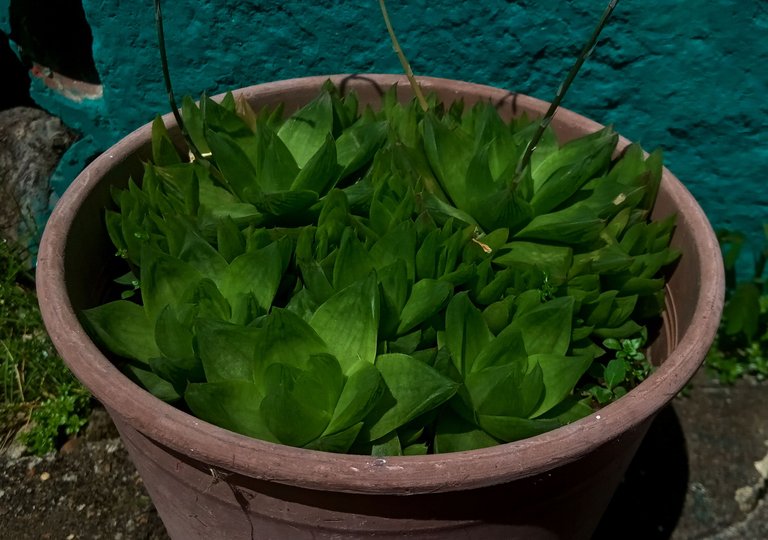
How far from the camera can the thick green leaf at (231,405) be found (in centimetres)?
81

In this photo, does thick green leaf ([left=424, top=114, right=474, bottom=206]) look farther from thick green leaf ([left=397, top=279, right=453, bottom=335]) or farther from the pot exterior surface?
the pot exterior surface

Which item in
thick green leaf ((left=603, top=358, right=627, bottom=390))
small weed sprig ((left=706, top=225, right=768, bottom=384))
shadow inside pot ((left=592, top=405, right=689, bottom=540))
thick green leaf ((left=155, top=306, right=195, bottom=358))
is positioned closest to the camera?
thick green leaf ((left=155, top=306, right=195, bottom=358))

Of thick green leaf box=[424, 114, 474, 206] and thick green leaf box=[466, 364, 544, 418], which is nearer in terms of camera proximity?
thick green leaf box=[466, 364, 544, 418]

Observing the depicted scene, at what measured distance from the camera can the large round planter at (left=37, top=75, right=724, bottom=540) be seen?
0.76 meters

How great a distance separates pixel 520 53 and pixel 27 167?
104 cm

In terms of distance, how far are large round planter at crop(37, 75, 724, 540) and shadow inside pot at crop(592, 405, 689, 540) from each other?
1.59 ft

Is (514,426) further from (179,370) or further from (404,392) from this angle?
(179,370)

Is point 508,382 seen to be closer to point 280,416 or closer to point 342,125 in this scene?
point 280,416

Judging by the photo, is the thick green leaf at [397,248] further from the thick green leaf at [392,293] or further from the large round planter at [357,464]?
the large round planter at [357,464]

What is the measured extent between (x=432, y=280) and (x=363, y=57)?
0.68m

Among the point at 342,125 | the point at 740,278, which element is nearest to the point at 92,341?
the point at 342,125

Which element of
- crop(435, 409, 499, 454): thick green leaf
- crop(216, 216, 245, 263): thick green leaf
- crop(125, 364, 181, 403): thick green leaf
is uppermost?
crop(216, 216, 245, 263): thick green leaf

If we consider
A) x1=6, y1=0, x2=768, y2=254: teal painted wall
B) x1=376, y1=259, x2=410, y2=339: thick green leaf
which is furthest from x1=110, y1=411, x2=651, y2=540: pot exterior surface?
x1=6, y1=0, x2=768, y2=254: teal painted wall

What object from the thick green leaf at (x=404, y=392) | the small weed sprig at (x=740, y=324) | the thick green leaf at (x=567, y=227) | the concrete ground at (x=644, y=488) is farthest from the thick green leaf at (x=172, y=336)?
the small weed sprig at (x=740, y=324)
